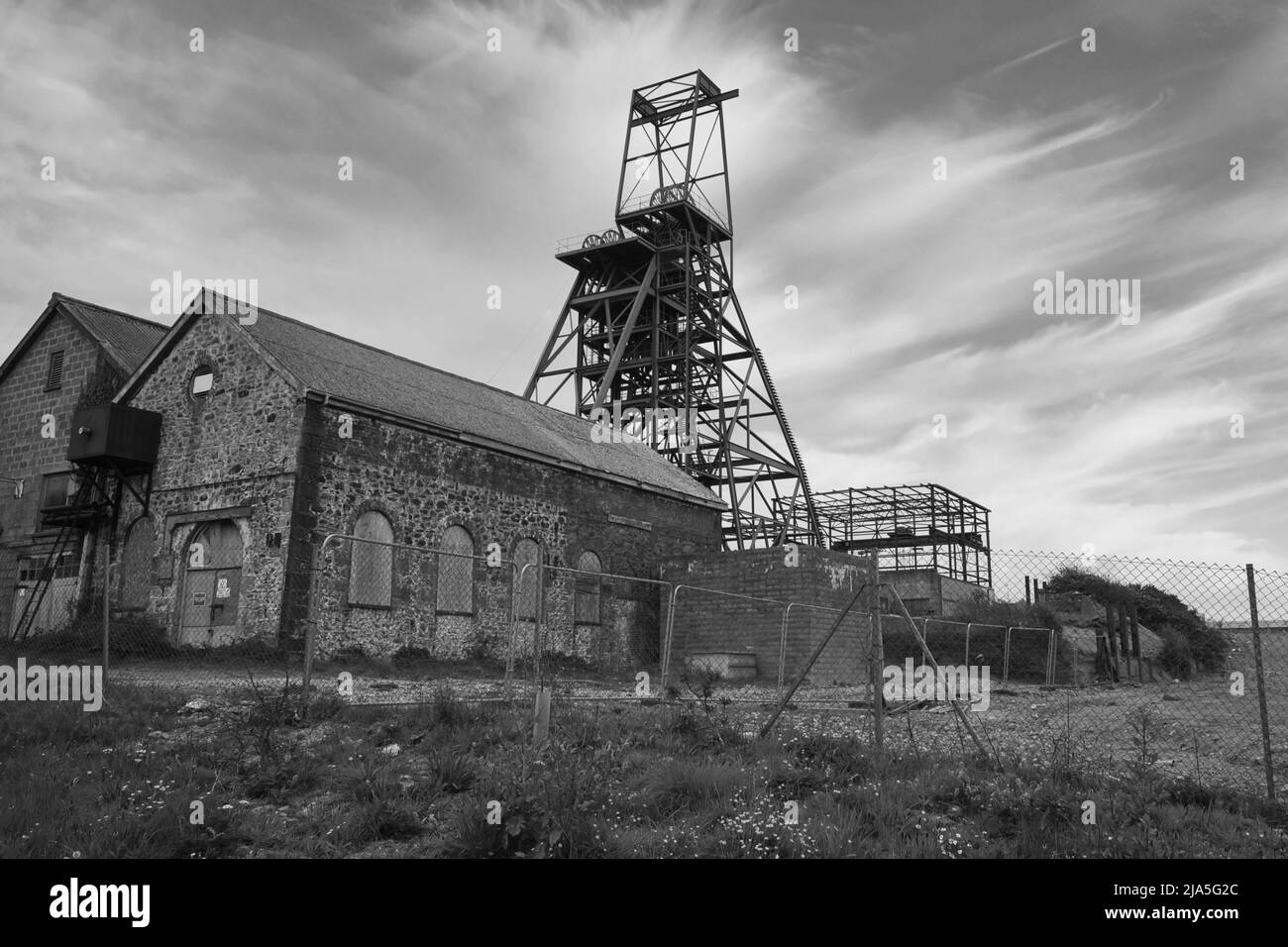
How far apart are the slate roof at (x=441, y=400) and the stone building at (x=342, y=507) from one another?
0.25 feet

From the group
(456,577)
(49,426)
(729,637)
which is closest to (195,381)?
(456,577)

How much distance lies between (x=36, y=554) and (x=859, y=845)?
22.5 meters

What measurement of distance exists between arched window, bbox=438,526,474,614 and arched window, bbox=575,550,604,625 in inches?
119

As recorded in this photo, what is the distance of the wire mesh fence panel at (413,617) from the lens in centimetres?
1755

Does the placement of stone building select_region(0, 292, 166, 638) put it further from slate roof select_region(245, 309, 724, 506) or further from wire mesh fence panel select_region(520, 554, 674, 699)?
wire mesh fence panel select_region(520, 554, 674, 699)

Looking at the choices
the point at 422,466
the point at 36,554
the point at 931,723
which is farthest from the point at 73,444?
the point at 931,723

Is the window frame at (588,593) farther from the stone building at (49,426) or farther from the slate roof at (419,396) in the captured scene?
the stone building at (49,426)

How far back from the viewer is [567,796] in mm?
7066

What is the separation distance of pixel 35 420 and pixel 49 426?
803 mm

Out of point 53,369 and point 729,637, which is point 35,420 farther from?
point 729,637

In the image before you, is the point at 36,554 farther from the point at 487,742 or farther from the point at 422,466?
the point at 487,742
